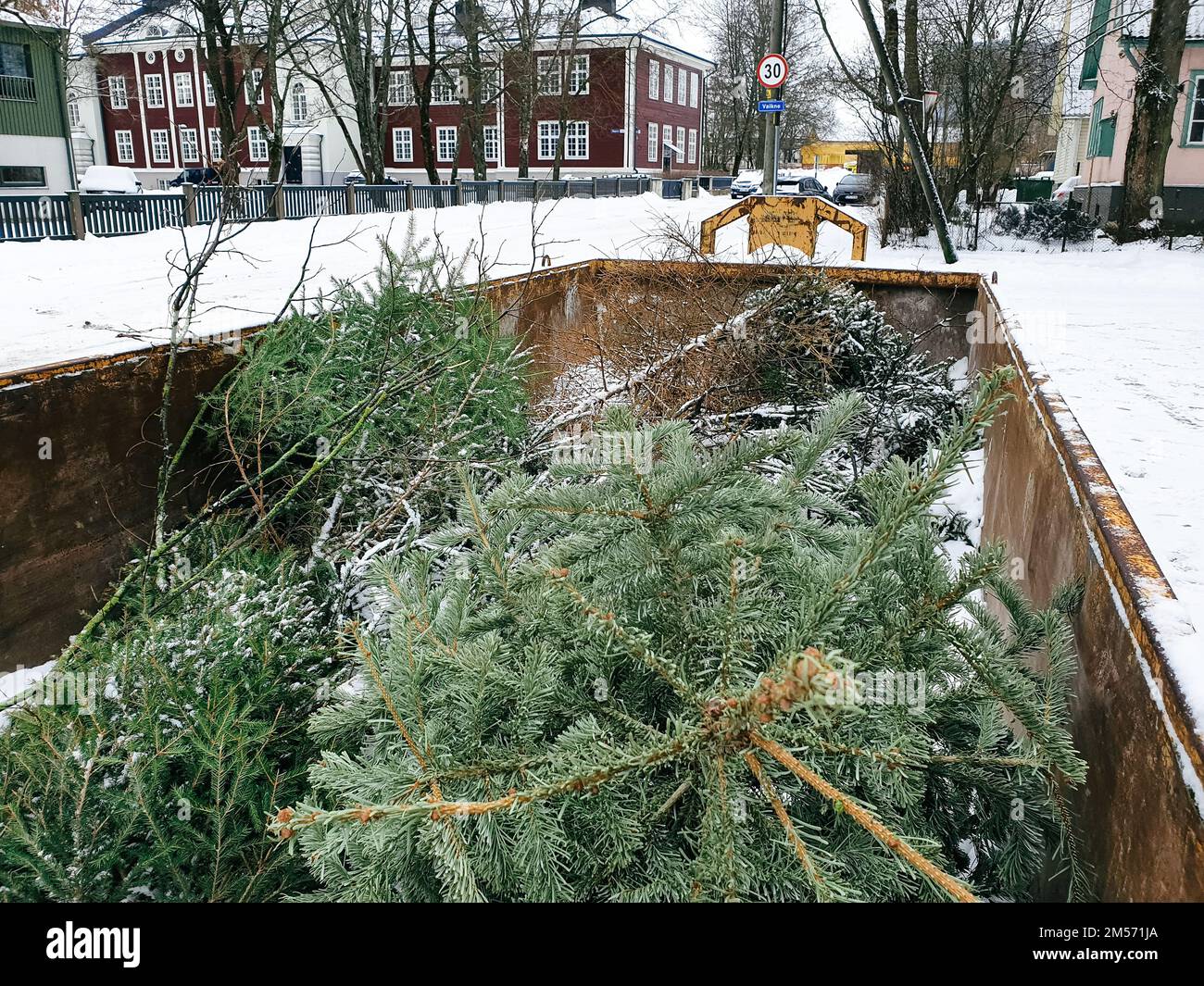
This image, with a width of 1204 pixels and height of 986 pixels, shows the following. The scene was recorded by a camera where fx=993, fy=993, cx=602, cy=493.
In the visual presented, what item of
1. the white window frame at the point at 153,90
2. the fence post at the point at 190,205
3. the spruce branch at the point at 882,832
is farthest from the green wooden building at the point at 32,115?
the spruce branch at the point at 882,832

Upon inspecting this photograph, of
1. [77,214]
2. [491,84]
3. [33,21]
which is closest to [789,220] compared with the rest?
[77,214]

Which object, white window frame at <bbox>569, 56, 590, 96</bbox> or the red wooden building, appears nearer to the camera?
the red wooden building

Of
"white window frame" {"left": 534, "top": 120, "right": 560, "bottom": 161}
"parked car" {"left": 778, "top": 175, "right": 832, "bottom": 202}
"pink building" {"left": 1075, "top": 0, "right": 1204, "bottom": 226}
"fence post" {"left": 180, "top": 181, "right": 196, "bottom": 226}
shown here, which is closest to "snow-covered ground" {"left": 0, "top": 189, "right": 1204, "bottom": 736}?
"fence post" {"left": 180, "top": 181, "right": 196, "bottom": 226}

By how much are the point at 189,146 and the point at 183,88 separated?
121 inches

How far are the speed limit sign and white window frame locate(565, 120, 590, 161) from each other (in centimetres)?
3750

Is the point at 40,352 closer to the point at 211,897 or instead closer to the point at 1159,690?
the point at 211,897

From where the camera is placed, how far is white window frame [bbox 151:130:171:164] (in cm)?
5662

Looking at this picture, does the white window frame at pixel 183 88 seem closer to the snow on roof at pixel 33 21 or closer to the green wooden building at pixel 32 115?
the green wooden building at pixel 32 115

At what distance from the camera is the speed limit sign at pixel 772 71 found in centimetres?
1662

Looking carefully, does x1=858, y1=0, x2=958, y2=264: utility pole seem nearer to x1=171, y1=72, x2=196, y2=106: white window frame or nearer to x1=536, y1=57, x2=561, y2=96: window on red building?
x1=536, y1=57, x2=561, y2=96: window on red building

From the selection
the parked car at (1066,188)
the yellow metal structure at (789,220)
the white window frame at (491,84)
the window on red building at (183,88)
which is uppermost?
the window on red building at (183,88)

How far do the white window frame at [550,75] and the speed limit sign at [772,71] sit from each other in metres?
29.3

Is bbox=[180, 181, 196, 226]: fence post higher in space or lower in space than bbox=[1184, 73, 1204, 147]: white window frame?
lower
